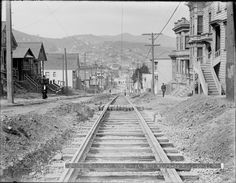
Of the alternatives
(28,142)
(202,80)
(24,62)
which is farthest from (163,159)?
(24,62)

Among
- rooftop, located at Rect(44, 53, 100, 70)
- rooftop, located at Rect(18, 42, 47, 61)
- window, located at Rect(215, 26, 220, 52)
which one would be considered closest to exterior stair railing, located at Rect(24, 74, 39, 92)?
rooftop, located at Rect(18, 42, 47, 61)

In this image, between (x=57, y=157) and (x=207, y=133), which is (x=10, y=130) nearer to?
(x=57, y=157)

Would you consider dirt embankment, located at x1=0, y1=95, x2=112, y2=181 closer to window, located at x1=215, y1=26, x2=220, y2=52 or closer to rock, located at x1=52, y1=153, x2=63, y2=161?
rock, located at x1=52, y1=153, x2=63, y2=161

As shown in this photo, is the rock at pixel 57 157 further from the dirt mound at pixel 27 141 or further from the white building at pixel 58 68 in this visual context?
the white building at pixel 58 68

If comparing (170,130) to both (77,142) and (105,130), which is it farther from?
(77,142)

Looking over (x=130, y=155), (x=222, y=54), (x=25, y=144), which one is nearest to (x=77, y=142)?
(x=25, y=144)

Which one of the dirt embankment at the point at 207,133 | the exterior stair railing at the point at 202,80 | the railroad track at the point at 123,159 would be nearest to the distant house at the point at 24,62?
the exterior stair railing at the point at 202,80
